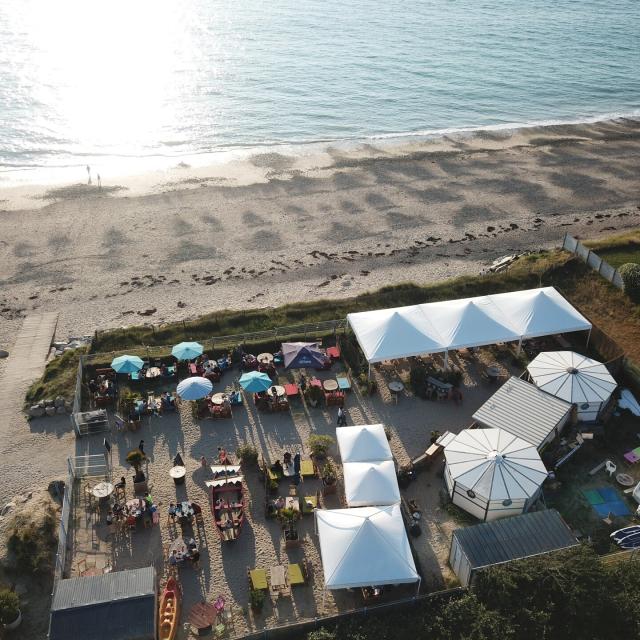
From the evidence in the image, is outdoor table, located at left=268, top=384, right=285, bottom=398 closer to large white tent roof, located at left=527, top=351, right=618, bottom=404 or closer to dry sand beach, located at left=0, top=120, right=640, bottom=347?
dry sand beach, located at left=0, top=120, right=640, bottom=347

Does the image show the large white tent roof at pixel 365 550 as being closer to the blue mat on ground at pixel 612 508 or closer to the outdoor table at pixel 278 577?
the outdoor table at pixel 278 577

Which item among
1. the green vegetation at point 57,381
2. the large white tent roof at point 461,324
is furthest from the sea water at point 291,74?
the large white tent roof at point 461,324

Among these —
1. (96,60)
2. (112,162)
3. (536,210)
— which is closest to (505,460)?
(536,210)

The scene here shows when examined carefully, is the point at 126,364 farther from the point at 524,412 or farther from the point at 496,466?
the point at 524,412

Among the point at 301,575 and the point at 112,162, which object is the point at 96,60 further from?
the point at 301,575

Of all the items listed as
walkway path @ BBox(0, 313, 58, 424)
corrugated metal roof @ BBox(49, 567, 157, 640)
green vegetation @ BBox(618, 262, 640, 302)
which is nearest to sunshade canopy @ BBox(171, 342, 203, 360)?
walkway path @ BBox(0, 313, 58, 424)

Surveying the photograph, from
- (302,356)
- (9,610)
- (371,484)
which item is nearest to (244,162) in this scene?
(302,356)

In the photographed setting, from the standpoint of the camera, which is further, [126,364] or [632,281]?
[632,281]
